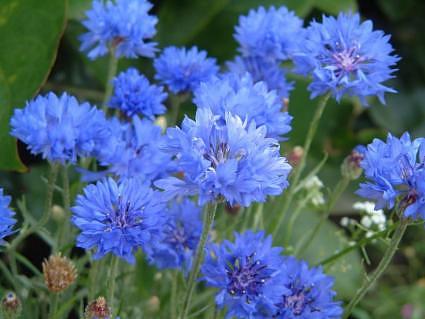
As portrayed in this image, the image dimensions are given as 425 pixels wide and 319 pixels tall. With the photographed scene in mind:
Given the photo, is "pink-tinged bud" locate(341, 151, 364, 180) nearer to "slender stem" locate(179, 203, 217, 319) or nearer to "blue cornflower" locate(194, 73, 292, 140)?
"blue cornflower" locate(194, 73, 292, 140)

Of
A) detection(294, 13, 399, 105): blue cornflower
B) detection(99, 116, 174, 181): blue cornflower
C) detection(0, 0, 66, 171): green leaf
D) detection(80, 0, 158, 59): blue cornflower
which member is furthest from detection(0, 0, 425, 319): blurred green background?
detection(294, 13, 399, 105): blue cornflower

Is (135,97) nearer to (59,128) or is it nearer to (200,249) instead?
(59,128)

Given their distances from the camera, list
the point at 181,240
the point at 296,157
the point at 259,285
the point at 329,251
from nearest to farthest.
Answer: the point at 259,285
the point at 181,240
the point at 296,157
the point at 329,251

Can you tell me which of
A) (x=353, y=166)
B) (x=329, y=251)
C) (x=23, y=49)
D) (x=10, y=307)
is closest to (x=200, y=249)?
(x=10, y=307)

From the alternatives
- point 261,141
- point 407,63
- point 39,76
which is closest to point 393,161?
point 261,141

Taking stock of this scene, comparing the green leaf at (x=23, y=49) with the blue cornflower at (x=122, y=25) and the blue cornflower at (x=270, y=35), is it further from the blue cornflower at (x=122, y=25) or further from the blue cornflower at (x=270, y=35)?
the blue cornflower at (x=270, y=35)

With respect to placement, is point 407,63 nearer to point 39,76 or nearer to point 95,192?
point 39,76

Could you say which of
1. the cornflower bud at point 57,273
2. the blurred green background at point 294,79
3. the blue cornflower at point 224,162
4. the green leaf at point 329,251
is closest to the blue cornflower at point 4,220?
the cornflower bud at point 57,273
